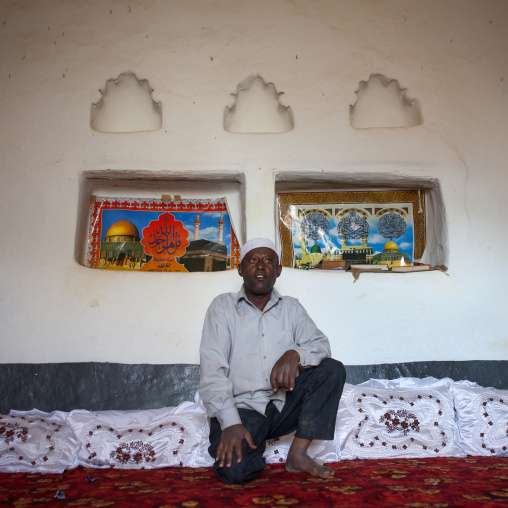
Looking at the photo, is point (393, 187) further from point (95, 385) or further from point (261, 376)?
point (95, 385)

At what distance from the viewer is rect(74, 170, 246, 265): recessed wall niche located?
3.51m

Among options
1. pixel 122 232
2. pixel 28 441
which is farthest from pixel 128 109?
pixel 28 441

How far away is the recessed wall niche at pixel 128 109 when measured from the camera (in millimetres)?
3785

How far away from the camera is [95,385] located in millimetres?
3029

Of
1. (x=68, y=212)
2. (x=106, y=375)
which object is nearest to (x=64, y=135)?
(x=68, y=212)

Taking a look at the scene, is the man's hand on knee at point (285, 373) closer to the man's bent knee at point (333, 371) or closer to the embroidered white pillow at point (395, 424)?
the man's bent knee at point (333, 371)

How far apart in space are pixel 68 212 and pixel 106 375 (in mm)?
1162

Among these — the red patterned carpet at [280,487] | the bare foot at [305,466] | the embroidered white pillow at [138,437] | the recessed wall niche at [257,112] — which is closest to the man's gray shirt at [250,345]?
the bare foot at [305,466]

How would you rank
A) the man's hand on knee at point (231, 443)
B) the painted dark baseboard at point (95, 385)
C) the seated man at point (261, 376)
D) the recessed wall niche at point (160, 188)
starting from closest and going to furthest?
the man's hand on knee at point (231, 443)
the seated man at point (261, 376)
the painted dark baseboard at point (95, 385)
the recessed wall niche at point (160, 188)

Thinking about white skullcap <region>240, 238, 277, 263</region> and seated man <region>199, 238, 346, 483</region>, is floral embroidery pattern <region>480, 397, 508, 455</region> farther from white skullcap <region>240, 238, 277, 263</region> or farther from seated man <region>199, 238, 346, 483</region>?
white skullcap <region>240, 238, 277, 263</region>

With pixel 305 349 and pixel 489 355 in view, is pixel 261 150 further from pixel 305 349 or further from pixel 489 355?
pixel 489 355

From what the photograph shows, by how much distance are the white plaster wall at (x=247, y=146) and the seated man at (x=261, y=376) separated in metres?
0.85

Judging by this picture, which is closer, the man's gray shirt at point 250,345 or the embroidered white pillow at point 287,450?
the man's gray shirt at point 250,345

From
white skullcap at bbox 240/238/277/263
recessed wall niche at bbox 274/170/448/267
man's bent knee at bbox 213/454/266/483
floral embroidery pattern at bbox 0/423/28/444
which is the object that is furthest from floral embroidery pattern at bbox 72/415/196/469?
recessed wall niche at bbox 274/170/448/267
